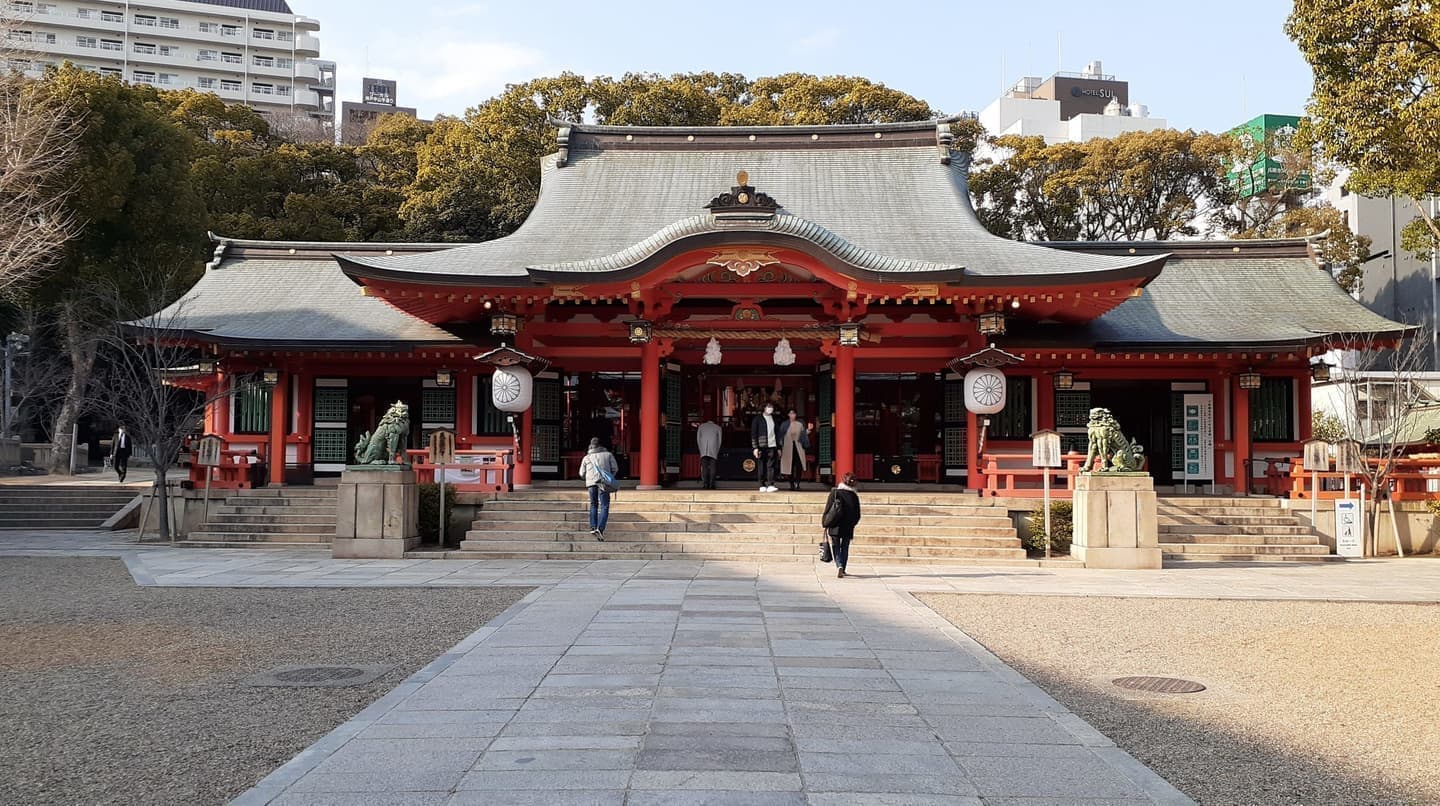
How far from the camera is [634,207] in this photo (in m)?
22.4

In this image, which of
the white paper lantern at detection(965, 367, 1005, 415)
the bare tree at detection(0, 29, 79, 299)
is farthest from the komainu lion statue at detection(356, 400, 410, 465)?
the white paper lantern at detection(965, 367, 1005, 415)

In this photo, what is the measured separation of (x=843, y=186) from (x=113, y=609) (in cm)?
1699

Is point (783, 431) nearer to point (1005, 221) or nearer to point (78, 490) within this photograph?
point (78, 490)

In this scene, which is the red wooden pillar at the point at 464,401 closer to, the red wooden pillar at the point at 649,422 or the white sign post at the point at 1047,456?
the red wooden pillar at the point at 649,422

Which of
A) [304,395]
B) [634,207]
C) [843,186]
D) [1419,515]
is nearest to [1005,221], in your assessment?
[843,186]

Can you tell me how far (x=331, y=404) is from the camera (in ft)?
68.4

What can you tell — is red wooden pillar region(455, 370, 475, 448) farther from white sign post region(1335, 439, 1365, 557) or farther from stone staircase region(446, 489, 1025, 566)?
white sign post region(1335, 439, 1365, 557)

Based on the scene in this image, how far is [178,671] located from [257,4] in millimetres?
81399

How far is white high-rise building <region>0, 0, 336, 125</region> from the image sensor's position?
70.2 meters

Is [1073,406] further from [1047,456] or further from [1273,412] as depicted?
[1047,456]

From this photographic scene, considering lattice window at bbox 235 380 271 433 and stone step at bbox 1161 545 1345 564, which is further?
lattice window at bbox 235 380 271 433

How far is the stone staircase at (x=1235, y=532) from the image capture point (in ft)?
51.3

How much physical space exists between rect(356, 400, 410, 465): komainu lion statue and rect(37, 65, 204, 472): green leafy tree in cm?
1530

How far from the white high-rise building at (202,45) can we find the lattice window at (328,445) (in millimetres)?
55580
